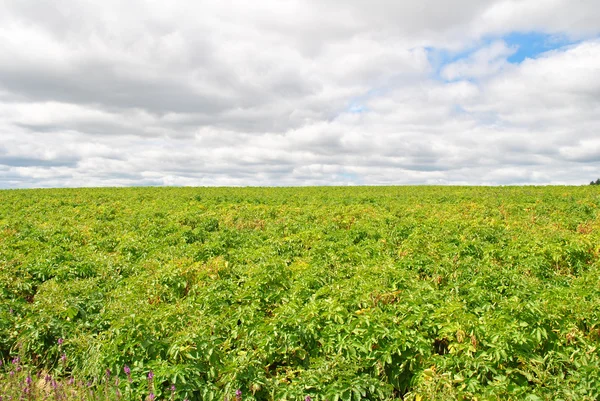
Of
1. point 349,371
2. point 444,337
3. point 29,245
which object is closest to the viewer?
point 349,371

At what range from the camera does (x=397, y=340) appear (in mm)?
5566

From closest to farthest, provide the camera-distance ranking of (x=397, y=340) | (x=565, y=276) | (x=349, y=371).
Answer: (x=349, y=371)
(x=397, y=340)
(x=565, y=276)

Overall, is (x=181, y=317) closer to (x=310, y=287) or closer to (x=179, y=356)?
(x=179, y=356)

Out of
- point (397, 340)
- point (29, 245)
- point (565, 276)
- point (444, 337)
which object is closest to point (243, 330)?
point (397, 340)

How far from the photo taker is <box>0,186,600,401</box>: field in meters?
5.22

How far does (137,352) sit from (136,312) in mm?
1157

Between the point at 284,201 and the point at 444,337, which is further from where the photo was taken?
the point at 284,201

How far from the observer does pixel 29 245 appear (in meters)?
13.1

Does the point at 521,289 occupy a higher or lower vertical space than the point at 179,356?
higher

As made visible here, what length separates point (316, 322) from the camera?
616cm

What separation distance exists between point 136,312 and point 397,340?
171 inches

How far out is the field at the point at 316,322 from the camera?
522 centimetres

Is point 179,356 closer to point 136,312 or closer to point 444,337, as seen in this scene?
point 136,312

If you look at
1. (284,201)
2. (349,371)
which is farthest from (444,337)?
(284,201)
